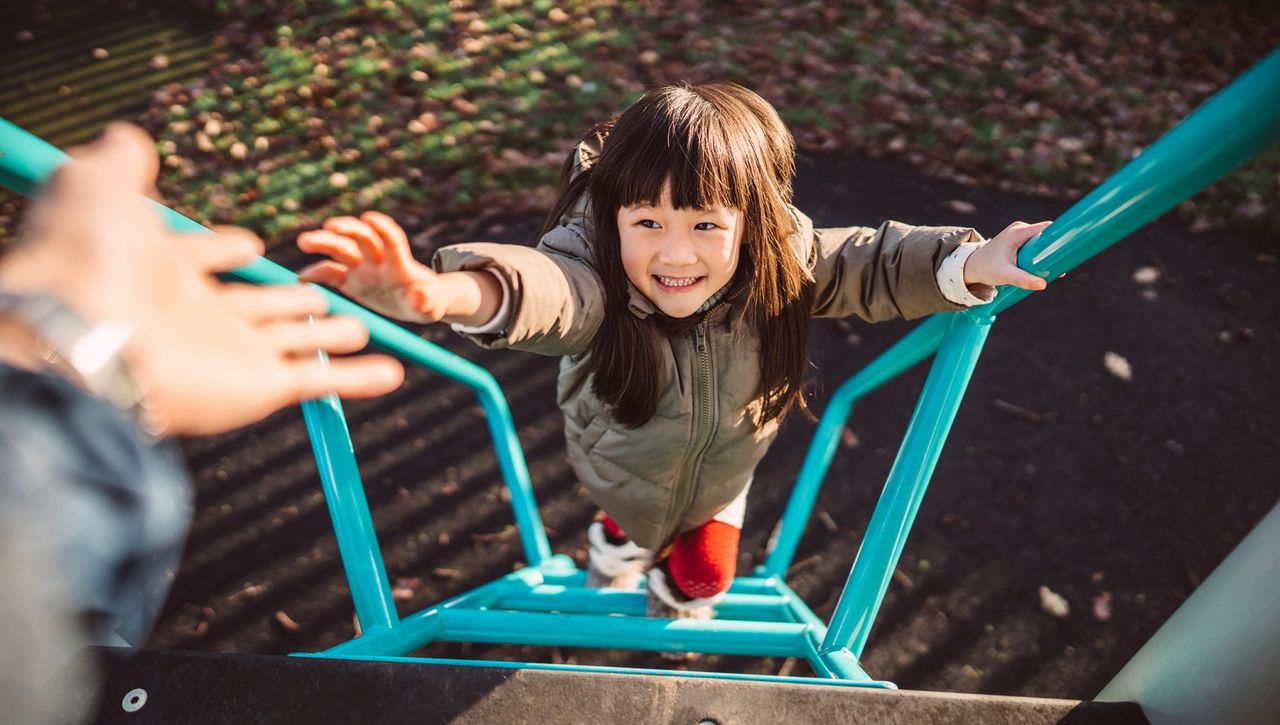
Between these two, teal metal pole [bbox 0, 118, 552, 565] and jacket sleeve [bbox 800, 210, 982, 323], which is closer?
teal metal pole [bbox 0, 118, 552, 565]

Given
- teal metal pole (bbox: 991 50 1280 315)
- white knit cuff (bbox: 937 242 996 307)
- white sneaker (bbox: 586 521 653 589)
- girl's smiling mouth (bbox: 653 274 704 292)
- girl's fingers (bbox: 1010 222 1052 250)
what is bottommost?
white sneaker (bbox: 586 521 653 589)

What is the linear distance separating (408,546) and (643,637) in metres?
1.32

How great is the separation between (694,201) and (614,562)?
1.28 m

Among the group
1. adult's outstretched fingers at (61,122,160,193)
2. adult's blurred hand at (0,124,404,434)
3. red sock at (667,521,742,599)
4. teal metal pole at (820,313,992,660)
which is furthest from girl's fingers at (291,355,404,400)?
red sock at (667,521,742,599)

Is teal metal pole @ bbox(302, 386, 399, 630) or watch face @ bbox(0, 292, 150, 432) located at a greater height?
watch face @ bbox(0, 292, 150, 432)

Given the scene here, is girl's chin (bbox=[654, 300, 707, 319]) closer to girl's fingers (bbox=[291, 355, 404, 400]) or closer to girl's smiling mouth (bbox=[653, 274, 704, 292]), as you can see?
girl's smiling mouth (bbox=[653, 274, 704, 292])

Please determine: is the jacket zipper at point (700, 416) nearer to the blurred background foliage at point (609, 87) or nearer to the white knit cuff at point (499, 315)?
the white knit cuff at point (499, 315)

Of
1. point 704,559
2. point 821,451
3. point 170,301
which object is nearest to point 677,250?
point 170,301

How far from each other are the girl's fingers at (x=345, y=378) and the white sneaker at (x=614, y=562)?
139 centimetres

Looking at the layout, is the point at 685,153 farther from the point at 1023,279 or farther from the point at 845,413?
the point at 845,413

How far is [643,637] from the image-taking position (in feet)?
4.99

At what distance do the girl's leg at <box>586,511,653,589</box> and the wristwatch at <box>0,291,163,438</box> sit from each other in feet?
5.19

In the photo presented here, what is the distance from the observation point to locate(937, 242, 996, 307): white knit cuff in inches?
45.8

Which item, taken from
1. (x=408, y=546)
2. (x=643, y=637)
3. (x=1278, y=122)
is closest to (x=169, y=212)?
(x=643, y=637)
